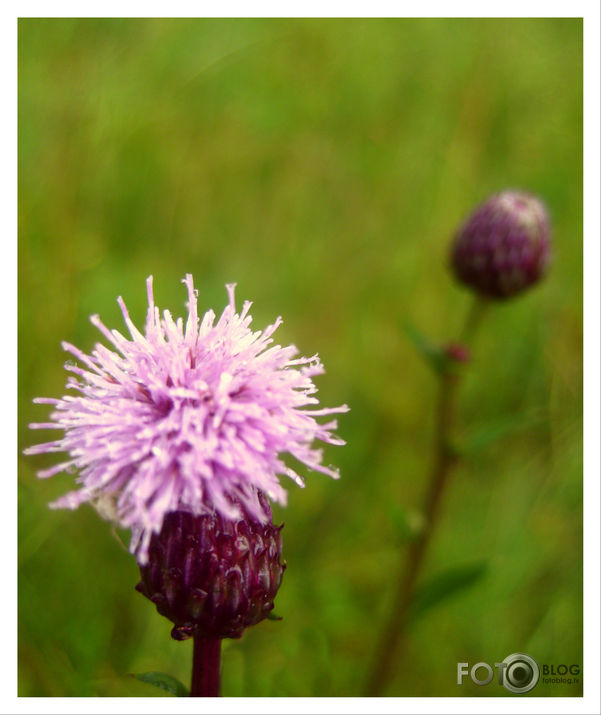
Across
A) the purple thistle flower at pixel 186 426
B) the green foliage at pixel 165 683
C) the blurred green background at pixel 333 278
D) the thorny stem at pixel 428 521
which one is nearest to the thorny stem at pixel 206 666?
the green foliage at pixel 165 683

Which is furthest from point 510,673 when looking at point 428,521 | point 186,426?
point 186,426

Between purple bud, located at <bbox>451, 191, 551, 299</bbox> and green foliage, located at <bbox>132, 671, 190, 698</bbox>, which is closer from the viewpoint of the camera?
green foliage, located at <bbox>132, 671, 190, 698</bbox>

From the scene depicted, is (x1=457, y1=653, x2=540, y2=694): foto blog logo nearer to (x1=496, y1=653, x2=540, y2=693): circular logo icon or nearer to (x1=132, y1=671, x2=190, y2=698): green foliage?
(x1=496, y1=653, x2=540, y2=693): circular logo icon

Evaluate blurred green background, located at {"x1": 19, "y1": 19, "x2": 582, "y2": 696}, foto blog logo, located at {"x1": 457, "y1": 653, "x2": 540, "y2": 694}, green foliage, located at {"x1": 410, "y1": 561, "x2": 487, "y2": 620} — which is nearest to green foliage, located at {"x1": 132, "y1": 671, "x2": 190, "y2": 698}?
blurred green background, located at {"x1": 19, "y1": 19, "x2": 582, "y2": 696}

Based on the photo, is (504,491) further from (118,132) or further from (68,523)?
(118,132)

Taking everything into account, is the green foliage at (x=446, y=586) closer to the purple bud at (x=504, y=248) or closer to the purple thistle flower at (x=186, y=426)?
the purple bud at (x=504, y=248)
